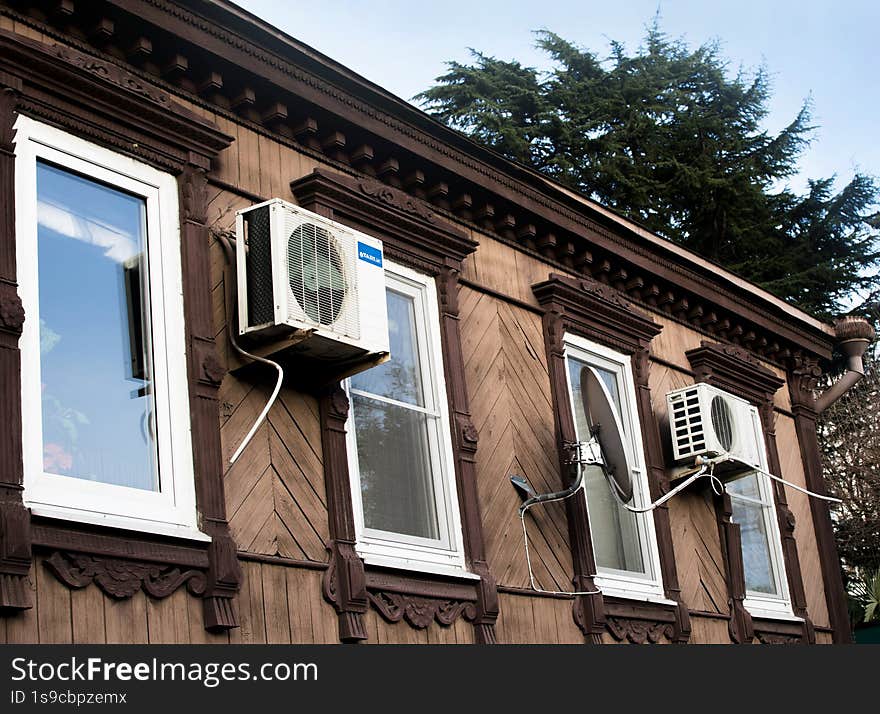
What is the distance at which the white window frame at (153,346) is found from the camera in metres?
5.95

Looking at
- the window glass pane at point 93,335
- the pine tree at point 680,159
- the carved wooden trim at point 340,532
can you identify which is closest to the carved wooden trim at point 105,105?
the window glass pane at point 93,335

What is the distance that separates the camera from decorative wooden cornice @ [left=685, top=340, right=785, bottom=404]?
38.3 ft

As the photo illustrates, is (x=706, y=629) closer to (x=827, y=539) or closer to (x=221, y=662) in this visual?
(x=827, y=539)

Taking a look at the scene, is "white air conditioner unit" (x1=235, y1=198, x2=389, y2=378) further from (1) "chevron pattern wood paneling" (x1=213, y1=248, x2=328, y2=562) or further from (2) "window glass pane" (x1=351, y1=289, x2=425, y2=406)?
(2) "window glass pane" (x1=351, y1=289, x2=425, y2=406)

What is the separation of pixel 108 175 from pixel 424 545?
110 inches

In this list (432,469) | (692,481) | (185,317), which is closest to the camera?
(185,317)

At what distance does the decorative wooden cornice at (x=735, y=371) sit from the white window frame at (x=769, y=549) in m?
0.22

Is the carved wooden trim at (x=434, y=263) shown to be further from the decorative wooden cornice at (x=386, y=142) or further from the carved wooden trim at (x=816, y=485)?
the carved wooden trim at (x=816, y=485)

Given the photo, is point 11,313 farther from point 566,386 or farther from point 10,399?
point 566,386

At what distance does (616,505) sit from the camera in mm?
10047

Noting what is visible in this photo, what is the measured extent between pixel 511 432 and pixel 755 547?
3.61 meters

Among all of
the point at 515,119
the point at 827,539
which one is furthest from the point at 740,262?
the point at 827,539

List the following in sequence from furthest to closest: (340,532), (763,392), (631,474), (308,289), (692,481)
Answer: (763,392) → (692,481) → (631,474) → (340,532) → (308,289)

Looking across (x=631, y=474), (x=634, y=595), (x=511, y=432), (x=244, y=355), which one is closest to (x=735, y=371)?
(x=631, y=474)
